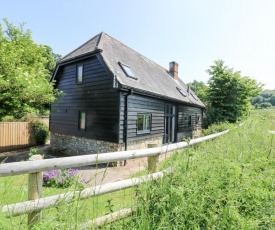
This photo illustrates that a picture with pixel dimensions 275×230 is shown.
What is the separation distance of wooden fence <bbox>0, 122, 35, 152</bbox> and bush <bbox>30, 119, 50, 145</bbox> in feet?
1.04

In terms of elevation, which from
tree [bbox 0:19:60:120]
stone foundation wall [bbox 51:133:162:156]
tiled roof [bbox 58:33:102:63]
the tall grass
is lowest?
stone foundation wall [bbox 51:133:162:156]

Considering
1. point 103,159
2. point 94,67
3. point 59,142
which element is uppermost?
point 94,67

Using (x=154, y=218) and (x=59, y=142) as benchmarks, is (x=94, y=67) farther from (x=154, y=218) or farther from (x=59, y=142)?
(x=154, y=218)

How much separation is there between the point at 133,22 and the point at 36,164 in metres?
12.2

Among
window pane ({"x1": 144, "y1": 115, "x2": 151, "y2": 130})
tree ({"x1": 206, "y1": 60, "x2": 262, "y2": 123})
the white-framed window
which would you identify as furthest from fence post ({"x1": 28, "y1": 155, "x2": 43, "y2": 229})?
tree ({"x1": 206, "y1": 60, "x2": 262, "y2": 123})

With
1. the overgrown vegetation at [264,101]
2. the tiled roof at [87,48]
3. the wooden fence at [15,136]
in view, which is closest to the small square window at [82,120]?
the tiled roof at [87,48]

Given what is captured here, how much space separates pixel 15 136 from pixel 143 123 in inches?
411

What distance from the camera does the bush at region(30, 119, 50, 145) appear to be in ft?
51.5

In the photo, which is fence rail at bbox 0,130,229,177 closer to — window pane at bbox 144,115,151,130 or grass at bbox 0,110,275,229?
grass at bbox 0,110,275,229

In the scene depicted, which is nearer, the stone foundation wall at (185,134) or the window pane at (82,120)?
the window pane at (82,120)

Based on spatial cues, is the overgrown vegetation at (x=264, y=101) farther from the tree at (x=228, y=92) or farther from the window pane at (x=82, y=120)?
the window pane at (x=82, y=120)

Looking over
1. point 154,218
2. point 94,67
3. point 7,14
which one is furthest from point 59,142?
point 154,218

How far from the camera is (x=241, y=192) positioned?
86.0 inches

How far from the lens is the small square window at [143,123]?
11284mm
